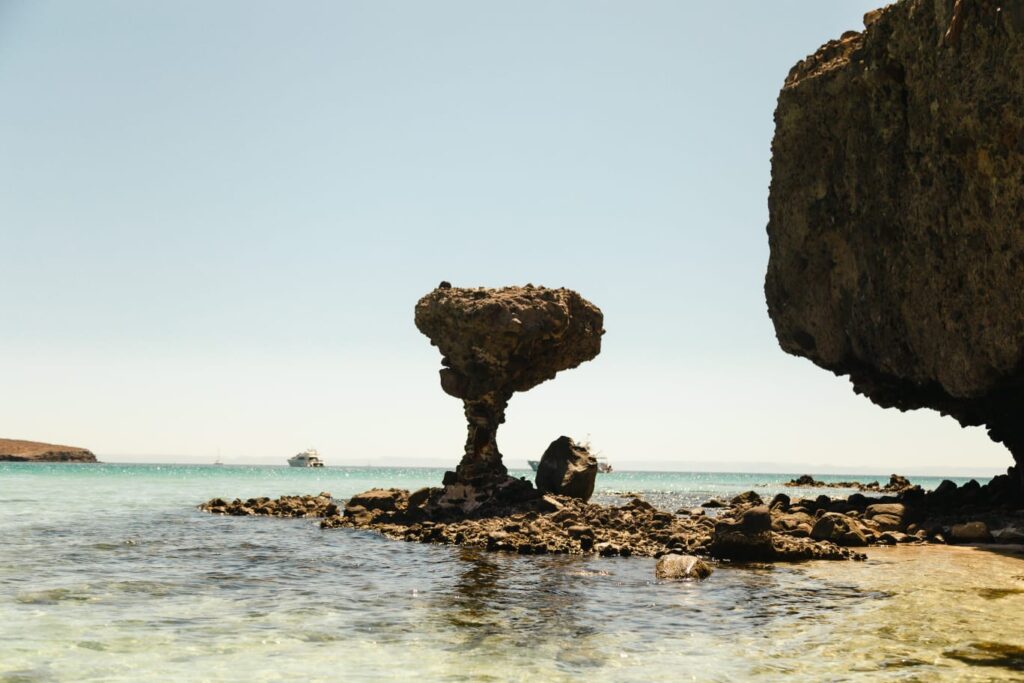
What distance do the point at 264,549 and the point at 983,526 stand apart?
23399 millimetres

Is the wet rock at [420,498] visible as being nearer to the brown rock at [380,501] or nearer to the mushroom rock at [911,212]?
the brown rock at [380,501]

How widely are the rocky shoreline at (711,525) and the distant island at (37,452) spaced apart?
15955 cm

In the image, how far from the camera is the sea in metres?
11.7

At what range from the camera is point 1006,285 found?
1067 inches

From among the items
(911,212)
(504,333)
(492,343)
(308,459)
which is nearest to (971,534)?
(911,212)

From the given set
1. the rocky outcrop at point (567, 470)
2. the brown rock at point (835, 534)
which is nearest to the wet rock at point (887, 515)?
the brown rock at point (835, 534)

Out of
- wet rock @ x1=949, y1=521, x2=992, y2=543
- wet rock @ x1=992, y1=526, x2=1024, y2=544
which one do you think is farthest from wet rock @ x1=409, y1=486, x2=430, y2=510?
wet rock @ x1=992, y1=526, x2=1024, y2=544

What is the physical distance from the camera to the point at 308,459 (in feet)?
615

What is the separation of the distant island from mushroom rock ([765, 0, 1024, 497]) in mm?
171837

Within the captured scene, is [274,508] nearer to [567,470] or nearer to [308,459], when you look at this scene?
[567,470]

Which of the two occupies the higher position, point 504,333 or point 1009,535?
point 504,333

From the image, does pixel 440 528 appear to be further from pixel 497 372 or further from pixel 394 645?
pixel 394 645

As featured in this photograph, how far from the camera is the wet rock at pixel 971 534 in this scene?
26500mm

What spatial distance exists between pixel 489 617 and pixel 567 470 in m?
21.2
